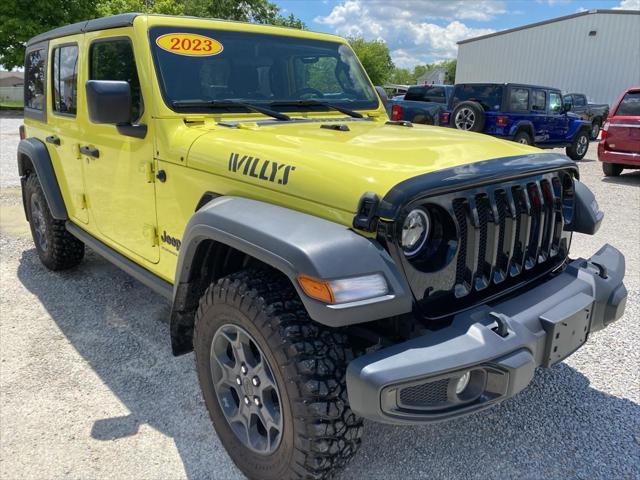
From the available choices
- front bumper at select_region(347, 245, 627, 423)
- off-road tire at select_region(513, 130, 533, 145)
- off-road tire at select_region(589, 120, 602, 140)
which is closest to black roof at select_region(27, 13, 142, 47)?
front bumper at select_region(347, 245, 627, 423)

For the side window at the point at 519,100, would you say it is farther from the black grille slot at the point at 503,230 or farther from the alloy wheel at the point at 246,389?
the alloy wheel at the point at 246,389

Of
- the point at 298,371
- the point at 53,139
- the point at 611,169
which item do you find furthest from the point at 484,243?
the point at 611,169

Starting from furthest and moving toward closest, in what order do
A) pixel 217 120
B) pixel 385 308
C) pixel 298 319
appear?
pixel 217 120, pixel 298 319, pixel 385 308

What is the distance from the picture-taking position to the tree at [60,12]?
27656 millimetres

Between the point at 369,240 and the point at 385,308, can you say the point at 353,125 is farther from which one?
the point at 385,308

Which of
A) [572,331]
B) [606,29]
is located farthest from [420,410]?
[606,29]

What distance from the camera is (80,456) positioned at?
2428mm

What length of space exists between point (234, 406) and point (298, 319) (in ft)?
2.22

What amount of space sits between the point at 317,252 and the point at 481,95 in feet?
38.2

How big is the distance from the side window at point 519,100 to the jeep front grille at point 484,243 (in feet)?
34.1

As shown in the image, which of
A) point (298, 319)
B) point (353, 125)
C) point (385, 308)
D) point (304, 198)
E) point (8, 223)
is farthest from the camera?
point (8, 223)

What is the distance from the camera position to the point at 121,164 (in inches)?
123

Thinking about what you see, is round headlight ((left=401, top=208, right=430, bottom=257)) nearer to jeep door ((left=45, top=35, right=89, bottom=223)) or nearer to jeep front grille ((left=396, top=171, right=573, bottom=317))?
jeep front grille ((left=396, top=171, right=573, bottom=317))

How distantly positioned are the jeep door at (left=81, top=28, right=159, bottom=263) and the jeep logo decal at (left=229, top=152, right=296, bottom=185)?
2.35ft
